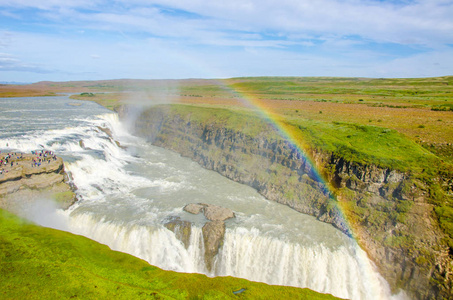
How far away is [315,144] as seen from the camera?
31.3m

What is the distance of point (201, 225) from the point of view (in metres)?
23.2

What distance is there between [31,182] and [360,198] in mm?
30007

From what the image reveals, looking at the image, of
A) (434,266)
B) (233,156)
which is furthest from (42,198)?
(434,266)

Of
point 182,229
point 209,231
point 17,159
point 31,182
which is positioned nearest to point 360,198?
point 209,231

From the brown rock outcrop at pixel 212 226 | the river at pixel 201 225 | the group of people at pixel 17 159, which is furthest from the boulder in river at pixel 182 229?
the group of people at pixel 17 159

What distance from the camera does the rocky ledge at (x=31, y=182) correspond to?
75.0 ft

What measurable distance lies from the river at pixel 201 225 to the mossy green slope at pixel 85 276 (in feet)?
8.75

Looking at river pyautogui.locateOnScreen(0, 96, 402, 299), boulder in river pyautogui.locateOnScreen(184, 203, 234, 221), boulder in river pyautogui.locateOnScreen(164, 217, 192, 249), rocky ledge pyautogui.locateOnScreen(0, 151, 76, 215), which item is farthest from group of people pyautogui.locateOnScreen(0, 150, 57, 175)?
boulder in river pyautogui.locateOnScreen(184, 203, 234, 221)

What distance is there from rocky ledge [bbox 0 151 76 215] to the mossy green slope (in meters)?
2.80

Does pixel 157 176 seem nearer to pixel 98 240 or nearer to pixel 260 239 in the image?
pixel 98 240

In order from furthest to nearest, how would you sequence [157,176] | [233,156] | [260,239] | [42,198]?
[233,156]
[157,176]
[42,198]
[260,239]

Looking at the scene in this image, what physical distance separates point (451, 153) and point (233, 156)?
24.6 metres

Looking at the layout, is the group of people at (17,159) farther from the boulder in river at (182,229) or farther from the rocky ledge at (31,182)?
the boulder in river at (182,229)

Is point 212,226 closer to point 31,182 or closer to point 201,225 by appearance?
point 201,225
